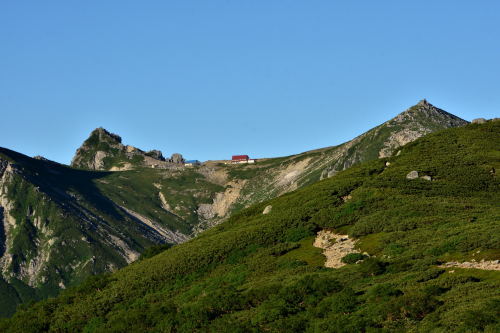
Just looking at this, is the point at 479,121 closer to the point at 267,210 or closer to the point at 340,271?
the point at 267,210

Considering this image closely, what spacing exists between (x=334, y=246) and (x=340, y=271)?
1732 cm

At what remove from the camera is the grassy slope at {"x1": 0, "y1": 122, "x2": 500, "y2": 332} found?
68.0 m

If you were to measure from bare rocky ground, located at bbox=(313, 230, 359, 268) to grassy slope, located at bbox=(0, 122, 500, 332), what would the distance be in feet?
4.74

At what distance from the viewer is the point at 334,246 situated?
106 meters

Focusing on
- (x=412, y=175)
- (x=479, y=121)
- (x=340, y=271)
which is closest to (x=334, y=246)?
(x=340, y=271)

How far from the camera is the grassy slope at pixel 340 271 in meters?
68.0

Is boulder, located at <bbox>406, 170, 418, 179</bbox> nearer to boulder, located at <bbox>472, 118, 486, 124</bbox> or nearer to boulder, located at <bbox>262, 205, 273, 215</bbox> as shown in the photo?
boulder, located at <bbox>262, 205, 273, 215</bbox>

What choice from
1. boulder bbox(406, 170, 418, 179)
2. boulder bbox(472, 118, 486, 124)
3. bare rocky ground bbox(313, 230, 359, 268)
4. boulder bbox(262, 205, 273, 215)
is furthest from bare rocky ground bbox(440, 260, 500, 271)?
boulder bbox(472, 118, 486, 124)

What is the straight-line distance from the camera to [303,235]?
11338cm

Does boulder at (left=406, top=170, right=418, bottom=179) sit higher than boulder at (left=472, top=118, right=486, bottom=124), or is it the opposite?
boulder at (left=472, top=118, right=486, bottom=124)

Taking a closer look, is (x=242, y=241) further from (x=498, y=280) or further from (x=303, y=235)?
(x=498, y=280)

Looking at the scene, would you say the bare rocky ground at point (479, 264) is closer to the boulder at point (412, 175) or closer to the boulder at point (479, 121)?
the boulder at point (412, 175)

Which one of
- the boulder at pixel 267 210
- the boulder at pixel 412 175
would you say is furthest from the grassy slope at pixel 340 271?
the boulder at pixel 412 175

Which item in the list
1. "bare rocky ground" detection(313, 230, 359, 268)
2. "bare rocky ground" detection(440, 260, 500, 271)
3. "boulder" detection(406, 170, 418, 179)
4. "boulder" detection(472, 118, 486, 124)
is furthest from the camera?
"boulder" detection(472, 118, 486, 124)
